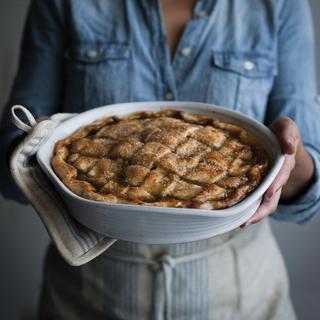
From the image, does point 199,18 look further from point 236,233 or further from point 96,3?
point 236,233

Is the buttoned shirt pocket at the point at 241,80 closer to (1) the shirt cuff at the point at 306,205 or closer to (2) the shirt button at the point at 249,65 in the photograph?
(2) the shirt button at the point at 249,65

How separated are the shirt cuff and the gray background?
0.60 meters

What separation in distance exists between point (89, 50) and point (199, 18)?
23cm

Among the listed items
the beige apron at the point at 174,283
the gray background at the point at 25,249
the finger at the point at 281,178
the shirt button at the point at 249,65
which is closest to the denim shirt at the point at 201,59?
the shirt button at the point at 249,65

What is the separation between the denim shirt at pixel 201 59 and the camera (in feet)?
2.83

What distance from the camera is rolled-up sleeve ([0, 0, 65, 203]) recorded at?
0.91 m

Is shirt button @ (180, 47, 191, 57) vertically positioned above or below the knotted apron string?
above

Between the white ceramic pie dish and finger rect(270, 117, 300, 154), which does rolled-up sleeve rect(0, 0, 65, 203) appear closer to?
the white ceramic pie dish

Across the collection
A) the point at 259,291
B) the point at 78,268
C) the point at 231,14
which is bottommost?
the point at 259,291

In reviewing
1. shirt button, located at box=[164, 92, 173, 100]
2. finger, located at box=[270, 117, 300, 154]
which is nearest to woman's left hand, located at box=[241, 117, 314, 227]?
finger, located at box=[270, 117, 300, 154]

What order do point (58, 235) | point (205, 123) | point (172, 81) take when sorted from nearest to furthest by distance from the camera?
point (58, 235), point (205, 123), point (172, 81)

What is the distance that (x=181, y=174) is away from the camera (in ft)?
1.96

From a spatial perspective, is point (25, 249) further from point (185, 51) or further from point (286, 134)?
point (286, 134)

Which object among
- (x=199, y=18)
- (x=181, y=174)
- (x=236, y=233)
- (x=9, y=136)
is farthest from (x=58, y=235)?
(x=199, y=18)
